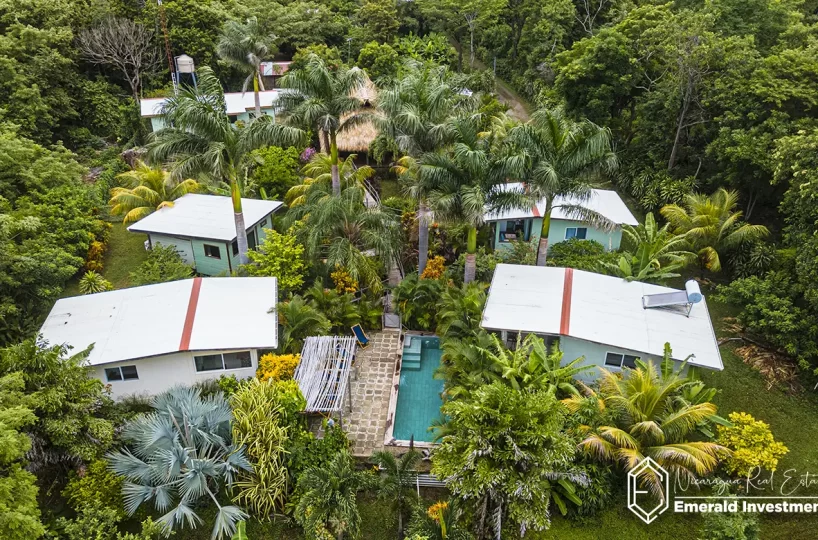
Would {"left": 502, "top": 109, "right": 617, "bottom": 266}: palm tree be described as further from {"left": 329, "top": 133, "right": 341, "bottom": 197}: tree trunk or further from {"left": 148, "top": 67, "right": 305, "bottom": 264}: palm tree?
{"left": 148, "top": 67, "right": 305, "bottom": 264}: palm tree

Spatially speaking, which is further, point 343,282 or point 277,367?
point 343,282

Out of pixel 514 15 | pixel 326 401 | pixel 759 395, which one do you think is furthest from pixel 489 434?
pixel 514 15

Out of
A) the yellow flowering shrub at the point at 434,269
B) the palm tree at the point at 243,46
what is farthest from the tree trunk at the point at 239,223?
the palm tree at the point at 243,46

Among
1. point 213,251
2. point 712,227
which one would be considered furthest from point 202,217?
point 712,227

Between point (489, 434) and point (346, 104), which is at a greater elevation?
point (346, 104)

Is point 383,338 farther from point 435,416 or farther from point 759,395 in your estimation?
point 759,395

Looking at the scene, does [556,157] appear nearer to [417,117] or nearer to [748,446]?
[417,117]
